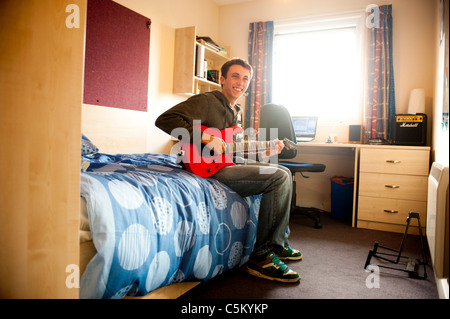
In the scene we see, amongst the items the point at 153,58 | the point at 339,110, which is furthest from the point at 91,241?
the point at 339,110

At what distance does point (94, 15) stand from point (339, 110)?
8.27 feet

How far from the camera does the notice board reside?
2.53 m

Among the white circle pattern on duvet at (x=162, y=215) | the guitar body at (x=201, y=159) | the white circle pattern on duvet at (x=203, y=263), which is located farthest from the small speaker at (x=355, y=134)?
the white circle pattern on duvet at (x=162, y=215)

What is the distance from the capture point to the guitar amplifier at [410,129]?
2736 millimetres

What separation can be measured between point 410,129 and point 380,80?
67 centimetres

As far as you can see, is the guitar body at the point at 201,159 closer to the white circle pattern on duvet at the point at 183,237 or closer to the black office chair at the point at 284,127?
the white circle pattern on duvet at the point at 183,237

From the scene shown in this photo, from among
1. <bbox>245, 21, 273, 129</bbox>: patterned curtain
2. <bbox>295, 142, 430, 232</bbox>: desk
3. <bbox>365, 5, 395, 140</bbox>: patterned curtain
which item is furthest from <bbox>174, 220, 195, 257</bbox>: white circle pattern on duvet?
<bbox>245, 21, 273, 129</bbox>: patterned curtain

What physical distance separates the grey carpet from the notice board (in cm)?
181

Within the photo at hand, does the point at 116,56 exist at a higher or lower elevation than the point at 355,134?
higher

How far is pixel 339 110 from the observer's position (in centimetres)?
354

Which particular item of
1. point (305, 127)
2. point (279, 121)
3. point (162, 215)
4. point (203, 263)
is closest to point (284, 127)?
point (279, 121)

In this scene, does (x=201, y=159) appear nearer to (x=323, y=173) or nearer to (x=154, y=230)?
(x=154, y=230)

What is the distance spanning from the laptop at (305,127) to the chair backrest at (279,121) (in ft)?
2.14

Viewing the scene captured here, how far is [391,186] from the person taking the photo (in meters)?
2.63
